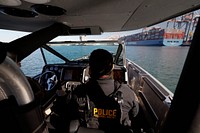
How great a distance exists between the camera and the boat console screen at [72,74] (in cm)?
331

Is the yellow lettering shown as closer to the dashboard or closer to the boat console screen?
the dashboard

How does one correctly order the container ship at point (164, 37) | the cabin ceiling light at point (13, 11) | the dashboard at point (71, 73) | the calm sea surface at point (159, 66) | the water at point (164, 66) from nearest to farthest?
the cabin ceiling light at point (13, 11), the dashboard at point (71, 73), the calm sea surface at point (159, 66), the water at point (164, 66), the container ship at point (164, 37)

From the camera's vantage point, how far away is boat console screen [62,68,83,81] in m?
3.31

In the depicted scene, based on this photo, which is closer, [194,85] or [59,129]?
[194,85]

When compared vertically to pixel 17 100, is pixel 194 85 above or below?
above

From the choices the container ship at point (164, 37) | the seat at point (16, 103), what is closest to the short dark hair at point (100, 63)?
the seat at point (16, 103)

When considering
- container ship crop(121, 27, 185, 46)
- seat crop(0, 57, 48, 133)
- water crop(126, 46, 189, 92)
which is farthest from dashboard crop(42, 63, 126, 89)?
container ship crop(121, 27, 185, 46)

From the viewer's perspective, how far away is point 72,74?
3350mm

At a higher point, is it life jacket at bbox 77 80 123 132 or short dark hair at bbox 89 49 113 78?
short dark hair at bbox 89 49 113 78

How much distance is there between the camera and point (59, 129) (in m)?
2.27

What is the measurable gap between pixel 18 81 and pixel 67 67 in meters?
2.68

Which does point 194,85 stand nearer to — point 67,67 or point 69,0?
point 69,0

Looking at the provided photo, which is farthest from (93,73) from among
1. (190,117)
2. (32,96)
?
(190,117)

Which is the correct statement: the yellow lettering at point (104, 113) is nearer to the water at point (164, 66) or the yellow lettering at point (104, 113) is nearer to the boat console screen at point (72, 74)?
the boat console screen at point (72, 74)
